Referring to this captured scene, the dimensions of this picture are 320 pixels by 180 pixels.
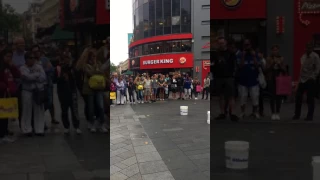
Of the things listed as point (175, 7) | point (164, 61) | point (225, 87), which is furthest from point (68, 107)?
point (175, 7)

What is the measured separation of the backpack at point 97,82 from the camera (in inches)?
103

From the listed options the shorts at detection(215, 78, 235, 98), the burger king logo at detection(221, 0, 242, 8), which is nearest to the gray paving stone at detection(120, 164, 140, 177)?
the shorts at detection(215, 78, 235, 98)

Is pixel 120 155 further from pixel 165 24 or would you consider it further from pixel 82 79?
pixel 165 24

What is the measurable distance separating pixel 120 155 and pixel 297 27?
117 inches

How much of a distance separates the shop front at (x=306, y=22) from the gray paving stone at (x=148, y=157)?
96.6 inches

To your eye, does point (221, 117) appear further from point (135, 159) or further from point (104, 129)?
point (135, 159)

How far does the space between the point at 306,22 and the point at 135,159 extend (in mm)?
2737

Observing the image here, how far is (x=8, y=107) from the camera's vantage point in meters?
2.68

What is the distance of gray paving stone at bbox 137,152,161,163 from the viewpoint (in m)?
4.61

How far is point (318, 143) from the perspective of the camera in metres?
3.23

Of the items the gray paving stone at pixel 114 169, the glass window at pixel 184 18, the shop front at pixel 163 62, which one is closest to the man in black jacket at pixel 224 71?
the gray paving stone at pixel 114 169

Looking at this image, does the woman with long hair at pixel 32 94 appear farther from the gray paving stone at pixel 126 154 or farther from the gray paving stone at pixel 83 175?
the gray paving stone at pixel 126 154

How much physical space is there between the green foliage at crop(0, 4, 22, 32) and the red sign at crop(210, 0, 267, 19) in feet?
4.72

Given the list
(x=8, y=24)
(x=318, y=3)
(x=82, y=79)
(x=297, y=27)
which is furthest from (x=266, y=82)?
(x=8, y=24)
